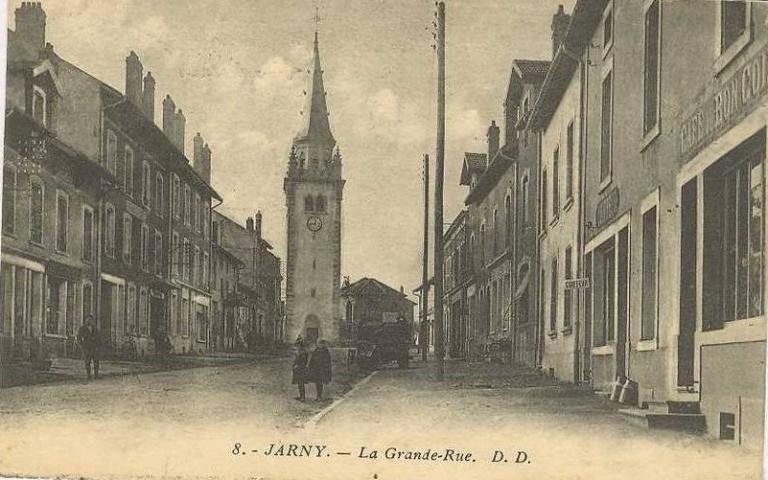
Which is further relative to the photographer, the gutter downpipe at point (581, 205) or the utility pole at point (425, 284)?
the gutter downpipe at point (581, 205)

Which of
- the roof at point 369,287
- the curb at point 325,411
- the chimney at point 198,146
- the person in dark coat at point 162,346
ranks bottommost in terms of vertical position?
the curb at point 325,411

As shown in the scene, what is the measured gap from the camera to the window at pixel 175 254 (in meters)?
8.74

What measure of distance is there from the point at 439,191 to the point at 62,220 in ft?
11.1

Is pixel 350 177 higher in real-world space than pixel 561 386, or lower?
higher

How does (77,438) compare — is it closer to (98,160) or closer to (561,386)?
(98,160)

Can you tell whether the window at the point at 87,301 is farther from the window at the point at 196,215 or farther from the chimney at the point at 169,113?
the chimney at the point at 169,113

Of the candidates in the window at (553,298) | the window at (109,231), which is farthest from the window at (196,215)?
the window at (553,298)

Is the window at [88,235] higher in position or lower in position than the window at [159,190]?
lower

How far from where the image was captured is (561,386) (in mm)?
8703

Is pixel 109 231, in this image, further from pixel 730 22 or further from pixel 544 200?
pixel 730 22

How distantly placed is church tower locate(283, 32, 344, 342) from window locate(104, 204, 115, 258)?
1663 mm

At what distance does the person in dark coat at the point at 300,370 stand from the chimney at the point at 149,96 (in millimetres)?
2480

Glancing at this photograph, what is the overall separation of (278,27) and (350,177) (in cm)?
138

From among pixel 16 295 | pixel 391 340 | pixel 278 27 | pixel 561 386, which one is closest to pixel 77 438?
pixel 16 295
